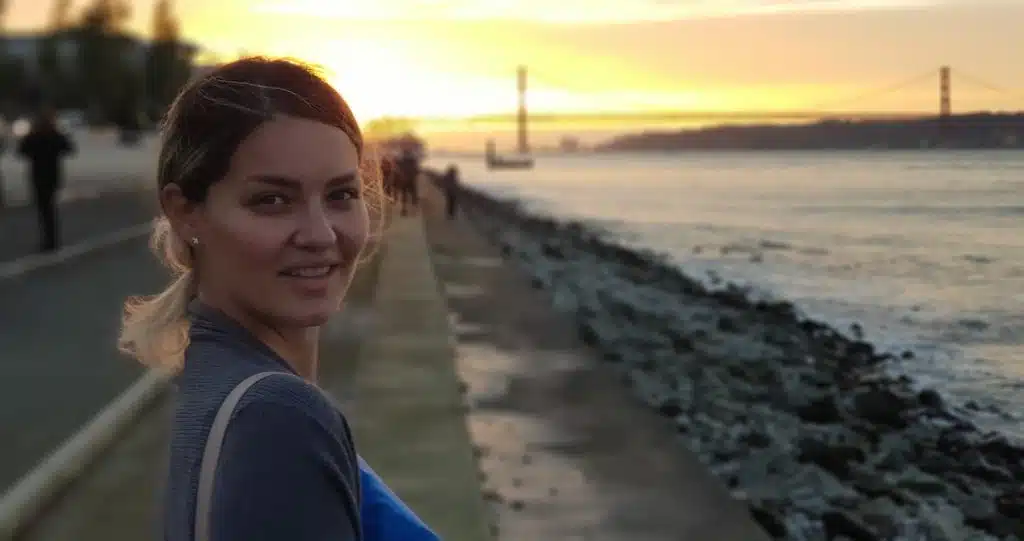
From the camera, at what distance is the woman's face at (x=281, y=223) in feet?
4.79

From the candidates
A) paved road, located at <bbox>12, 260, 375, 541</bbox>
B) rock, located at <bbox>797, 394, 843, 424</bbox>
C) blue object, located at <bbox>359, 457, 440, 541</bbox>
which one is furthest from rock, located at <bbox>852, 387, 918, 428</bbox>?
blue object, located at <bbox>359, 457, 440, 541</bbox>

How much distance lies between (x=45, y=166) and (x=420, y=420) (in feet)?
39.5

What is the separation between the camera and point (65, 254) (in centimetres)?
1622

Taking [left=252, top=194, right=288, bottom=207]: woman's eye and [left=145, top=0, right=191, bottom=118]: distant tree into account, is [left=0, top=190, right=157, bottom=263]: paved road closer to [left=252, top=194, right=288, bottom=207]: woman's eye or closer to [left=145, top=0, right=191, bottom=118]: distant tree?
[left=252, top=194, right=288, bottom=207]: woman's eye

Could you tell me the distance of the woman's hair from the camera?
4.78ft

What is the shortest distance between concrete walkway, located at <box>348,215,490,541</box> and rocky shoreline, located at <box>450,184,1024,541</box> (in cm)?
171

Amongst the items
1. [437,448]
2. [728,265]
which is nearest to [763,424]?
[437,448]

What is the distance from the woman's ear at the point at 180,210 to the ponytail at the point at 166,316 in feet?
0.19

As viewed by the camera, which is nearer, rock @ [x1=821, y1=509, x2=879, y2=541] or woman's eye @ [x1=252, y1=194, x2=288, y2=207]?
woman's eye @ [x1=252, y1=194, x2=288, y2=207]

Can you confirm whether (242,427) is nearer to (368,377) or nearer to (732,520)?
(732,520)

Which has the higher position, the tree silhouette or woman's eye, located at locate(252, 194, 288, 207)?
the tree silhouette

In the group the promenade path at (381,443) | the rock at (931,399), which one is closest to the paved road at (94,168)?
the promenade path at (381,443)

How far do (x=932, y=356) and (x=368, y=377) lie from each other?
4.00 meters

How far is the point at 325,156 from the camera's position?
58.2 inches
